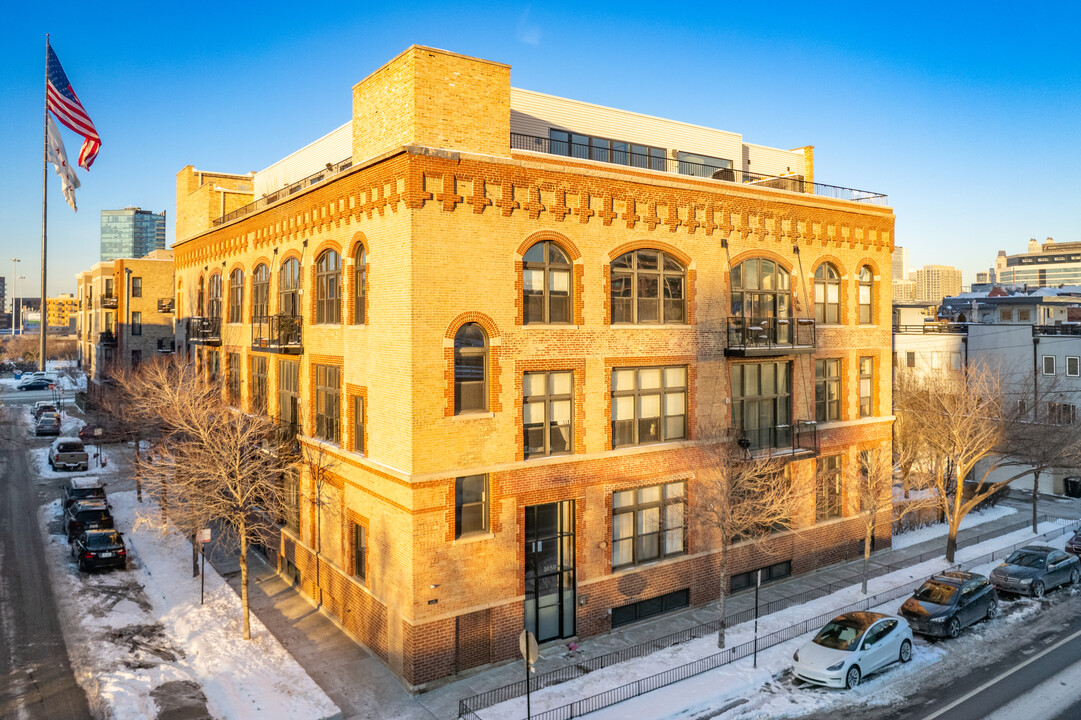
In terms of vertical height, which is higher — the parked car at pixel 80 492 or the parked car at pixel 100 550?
the parked car at pixel 80 492

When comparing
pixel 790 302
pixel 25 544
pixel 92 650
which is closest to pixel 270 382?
pixel 92 650

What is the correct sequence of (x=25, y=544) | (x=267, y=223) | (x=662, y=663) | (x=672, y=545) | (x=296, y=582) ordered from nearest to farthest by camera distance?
(x=662, y=663) < (x=672, y=545) < (x=296, y=582) < (x=267, y=223) < (x=25, y=544)

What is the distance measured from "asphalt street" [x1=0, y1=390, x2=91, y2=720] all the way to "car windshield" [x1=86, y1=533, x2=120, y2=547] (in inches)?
63.1

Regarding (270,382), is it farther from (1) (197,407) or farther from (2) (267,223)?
(2) (267,223)

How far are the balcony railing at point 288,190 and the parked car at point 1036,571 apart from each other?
85.4 feet

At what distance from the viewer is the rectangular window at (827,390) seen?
2602 centimetres

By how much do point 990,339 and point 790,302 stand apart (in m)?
28.1

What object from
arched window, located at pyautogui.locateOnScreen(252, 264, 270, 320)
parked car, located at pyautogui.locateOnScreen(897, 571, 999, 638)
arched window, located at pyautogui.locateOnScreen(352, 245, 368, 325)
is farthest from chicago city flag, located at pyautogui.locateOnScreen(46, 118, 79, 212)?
parked car, located at pyautogui.locateOnScreen(897, 571, 999, 638)

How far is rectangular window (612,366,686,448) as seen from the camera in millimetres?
21016

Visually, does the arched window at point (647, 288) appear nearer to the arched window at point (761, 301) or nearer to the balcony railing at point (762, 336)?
the balcony railing at point (762, 336)

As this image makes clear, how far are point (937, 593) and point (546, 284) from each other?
583 inches

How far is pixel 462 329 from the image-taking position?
18219 millimetres

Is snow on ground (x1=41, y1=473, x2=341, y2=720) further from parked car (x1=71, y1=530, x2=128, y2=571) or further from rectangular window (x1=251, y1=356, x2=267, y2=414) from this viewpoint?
rectangular window (x1=251, y1=356, x2=267, y2=414)

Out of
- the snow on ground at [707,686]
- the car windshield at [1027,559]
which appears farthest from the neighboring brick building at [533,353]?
the car windshield at [1027,559]
